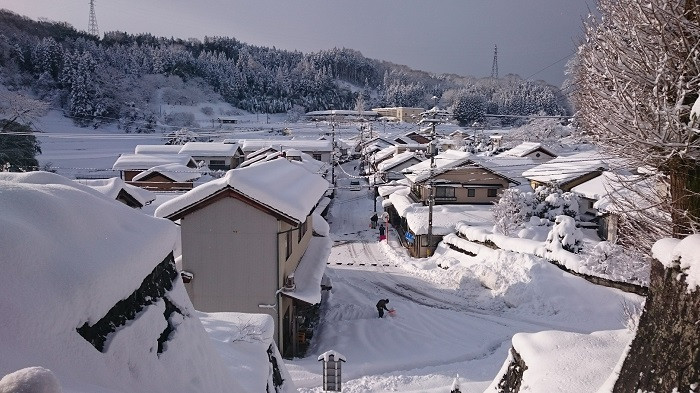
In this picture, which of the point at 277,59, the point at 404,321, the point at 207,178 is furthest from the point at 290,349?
the point at 277,59

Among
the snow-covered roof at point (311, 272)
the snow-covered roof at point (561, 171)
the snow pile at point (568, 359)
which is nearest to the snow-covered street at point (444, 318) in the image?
the snow-covered roof at point (311, 272)

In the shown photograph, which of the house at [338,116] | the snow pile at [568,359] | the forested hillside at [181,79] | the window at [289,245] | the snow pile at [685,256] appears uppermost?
the forested hillside at [181,79]

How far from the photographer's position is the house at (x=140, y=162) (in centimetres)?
3634

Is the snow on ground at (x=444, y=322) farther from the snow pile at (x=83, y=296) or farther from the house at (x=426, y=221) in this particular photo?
the snow pile at (x=83, y=296)

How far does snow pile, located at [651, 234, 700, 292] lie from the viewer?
139 inches

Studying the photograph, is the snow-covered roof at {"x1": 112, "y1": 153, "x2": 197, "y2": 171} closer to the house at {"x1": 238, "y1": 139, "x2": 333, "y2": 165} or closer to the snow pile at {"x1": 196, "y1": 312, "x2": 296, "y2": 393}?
the house at {"x1": 238, "y1": 139, "x2": 333, "y2": 165}

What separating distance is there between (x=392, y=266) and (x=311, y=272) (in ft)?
29.4

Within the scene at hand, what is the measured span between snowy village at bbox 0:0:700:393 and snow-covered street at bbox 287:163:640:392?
0.27ft

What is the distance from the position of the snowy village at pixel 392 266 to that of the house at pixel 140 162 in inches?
8.6

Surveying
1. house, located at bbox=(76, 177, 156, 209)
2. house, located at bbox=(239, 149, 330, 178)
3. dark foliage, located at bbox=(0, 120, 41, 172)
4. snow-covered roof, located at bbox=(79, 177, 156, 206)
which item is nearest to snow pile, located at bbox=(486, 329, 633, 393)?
snow-covered roof, located at bbox=(79, 177, 156, 206)

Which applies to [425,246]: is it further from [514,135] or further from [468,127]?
[468,127]

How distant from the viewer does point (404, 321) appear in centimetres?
1602

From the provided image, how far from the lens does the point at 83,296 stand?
11.4 feet

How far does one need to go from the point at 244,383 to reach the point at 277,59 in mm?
162569
